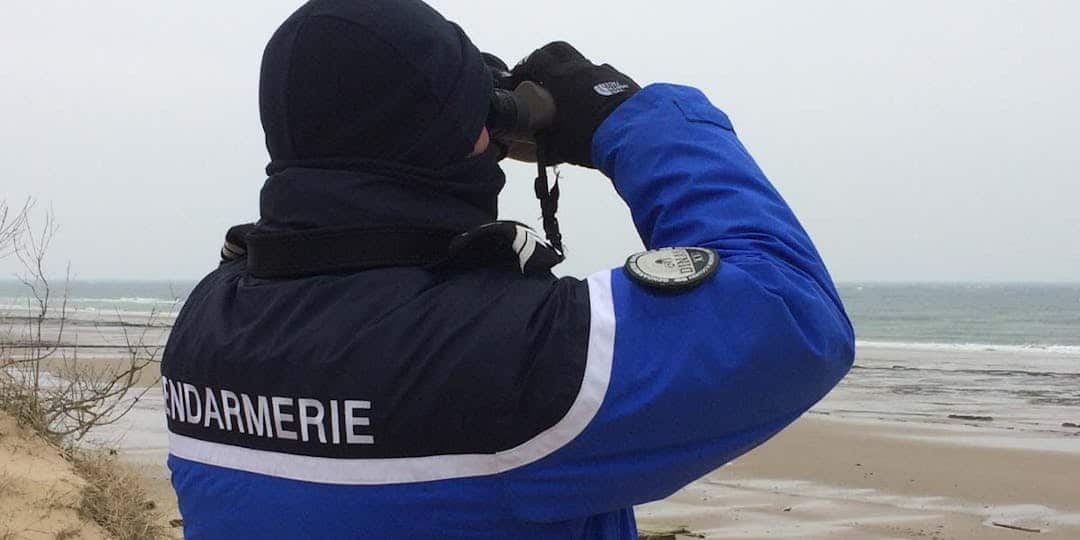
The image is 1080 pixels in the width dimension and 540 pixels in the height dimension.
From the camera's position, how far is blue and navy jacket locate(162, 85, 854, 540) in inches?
39.4

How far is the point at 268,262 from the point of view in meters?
1.16

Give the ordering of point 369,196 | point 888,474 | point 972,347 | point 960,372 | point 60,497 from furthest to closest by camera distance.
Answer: point 972,347
point 960,372
point 888,474
point 60,497
point 369,196

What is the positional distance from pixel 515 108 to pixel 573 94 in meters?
0.11

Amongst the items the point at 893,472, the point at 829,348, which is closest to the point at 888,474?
the point at 893,472

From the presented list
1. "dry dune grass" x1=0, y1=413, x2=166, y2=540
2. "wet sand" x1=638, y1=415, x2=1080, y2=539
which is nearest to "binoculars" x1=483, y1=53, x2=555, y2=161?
"dry dune grass" x1=0, y1=413, x2=166, y2=540

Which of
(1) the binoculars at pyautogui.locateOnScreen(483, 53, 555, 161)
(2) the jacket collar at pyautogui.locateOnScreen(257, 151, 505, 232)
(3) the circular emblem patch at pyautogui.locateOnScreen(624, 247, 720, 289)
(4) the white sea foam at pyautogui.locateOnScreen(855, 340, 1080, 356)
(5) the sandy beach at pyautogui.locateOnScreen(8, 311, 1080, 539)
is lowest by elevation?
(4) the white sea foam at pyautogui.locateOnScreen(855, 340, 1080, 356)

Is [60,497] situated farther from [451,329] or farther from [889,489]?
[889,489]

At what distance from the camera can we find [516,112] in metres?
1.28

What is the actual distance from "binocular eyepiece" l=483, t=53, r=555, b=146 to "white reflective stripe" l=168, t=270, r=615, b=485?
0.88 ft

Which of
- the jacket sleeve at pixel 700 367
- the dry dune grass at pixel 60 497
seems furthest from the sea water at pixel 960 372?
the jacket sleeve at pixel 700 367

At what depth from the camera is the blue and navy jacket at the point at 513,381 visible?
3.29ft

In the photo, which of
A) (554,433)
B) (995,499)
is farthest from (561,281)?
(995,499)

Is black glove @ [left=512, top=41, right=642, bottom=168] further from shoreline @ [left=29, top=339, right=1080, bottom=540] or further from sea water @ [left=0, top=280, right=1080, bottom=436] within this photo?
shoreline @ [left=29, top=339, right=1080, bottom=540]

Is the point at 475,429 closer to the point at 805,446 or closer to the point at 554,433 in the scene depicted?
the point at 554,433
